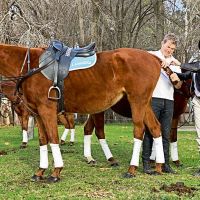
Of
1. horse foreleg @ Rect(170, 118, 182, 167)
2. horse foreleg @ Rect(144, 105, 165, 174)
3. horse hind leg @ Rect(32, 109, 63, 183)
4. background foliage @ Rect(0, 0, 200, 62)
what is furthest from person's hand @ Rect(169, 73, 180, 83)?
background foliage @ Rect(0, 0, 200, 62)

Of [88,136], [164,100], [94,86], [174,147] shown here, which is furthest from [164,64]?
[88,136]

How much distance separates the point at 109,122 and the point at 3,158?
20.2 m

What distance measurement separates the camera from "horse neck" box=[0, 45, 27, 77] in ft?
24.0

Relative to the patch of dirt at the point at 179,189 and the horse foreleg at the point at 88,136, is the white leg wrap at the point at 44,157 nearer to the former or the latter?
the horse foreleg at the point at 88,136

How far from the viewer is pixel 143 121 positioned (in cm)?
759

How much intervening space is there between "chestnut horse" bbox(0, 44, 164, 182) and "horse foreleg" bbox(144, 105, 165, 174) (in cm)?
28

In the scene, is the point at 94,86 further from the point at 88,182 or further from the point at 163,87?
the point at 88,182

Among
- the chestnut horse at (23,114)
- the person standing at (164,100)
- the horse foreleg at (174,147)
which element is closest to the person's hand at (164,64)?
the person standing at (164,100)

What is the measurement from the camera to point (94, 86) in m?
7.23

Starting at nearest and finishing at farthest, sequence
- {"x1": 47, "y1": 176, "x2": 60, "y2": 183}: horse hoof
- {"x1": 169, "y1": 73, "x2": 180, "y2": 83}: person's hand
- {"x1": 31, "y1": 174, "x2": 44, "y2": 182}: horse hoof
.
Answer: {"x1": 47, "y1": 176, "x2": 60, "y2": 183}: horse hoof, {"x1": 31, "y1": 174, "x2": 44, "y2": 182}: horse hoof, {"x1": 169, "y1": 73, "x2": 180, "y2": 83}: person's hand

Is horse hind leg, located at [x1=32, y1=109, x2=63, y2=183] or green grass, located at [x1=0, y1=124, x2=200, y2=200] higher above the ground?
horse hind leg, located at [x1=32, y1=109, x2=63, y2=183]

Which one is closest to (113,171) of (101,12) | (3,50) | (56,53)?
(56,53)

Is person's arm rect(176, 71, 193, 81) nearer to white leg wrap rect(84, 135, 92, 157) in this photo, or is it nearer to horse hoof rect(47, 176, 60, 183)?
white leg wrap rect(84, 135, 92, 157)

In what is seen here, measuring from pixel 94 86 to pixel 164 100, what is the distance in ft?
4.45
